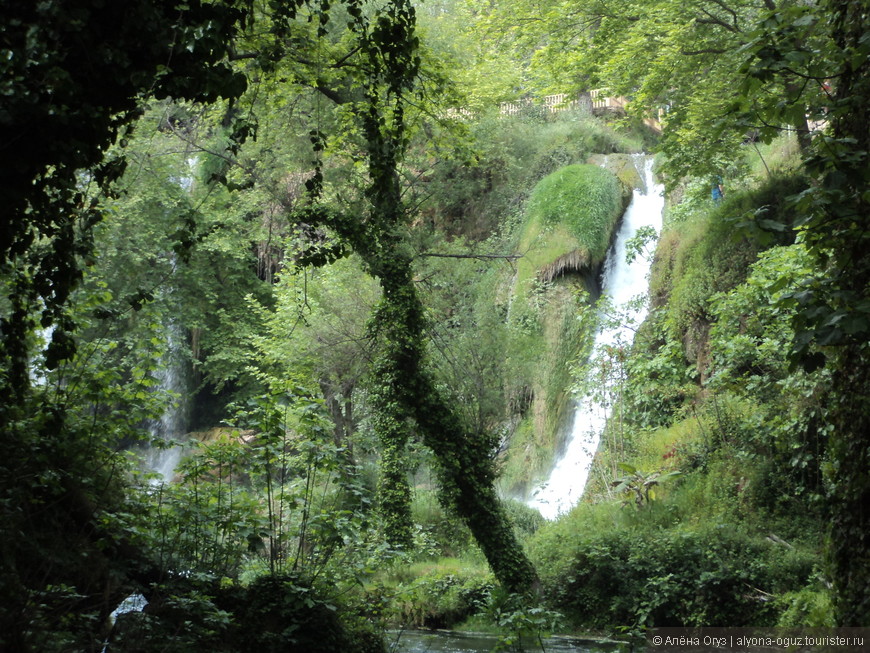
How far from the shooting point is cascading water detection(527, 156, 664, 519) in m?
17.2

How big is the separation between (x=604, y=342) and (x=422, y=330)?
7287 millimetres

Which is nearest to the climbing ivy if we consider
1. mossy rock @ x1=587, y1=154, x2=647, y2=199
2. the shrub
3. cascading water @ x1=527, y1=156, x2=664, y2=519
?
the shrub

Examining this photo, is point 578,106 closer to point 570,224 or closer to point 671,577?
point 570,224

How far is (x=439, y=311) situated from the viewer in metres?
16.4

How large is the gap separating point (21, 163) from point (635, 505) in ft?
39.7

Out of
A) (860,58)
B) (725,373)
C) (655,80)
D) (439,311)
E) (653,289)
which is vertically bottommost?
(860,58)

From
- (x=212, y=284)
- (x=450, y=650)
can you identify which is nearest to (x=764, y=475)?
(x=450, y=650)

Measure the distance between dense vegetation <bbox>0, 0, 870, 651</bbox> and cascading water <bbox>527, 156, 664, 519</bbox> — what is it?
555 millimetres

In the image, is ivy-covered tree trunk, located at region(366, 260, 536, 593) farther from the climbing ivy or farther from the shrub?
the shrub

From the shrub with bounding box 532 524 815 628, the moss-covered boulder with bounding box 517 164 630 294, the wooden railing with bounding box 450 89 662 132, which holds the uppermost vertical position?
the wooden railing with bounding box 450 89 662 132

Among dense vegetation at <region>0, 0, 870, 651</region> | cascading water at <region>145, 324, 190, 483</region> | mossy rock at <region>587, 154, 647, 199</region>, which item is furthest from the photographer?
cascading water at <region>145, 324, 190, 483</region>

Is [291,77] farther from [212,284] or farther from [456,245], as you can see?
[212,284]

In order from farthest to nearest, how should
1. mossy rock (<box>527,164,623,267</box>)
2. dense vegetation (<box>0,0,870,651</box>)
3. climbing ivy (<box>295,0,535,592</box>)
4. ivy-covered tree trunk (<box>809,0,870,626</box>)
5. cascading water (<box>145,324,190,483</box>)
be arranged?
cascading water (<box>145,324,190,483</box>)
mossy rock (<box>527,164,623,267</box>)
climbing ivy (<box>295,0,535,592</box>)
dense vegetation (<box>0,0,870,651</box>)
ivy-covered tree trunk (<box>809,0,870,626</box>)

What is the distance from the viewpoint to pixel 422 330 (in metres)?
12.9
